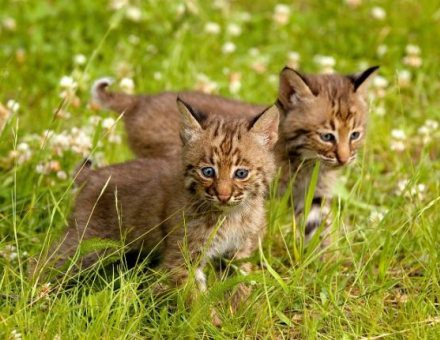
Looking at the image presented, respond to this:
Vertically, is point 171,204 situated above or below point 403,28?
below

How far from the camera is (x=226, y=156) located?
525 centimetres

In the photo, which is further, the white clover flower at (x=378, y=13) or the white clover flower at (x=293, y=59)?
the white clover flower at (x=378, y=13)

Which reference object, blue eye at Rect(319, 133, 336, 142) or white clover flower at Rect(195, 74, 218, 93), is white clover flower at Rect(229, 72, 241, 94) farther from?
blue eye at Rect(319, 133, 336, 142)

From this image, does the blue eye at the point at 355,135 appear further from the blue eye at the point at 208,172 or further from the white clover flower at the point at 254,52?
the white clover flower at the point at 254,52

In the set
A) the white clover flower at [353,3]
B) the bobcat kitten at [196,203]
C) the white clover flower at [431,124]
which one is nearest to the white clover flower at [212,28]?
the white clover flower at [353,3]

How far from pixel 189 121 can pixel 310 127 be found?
149 cm

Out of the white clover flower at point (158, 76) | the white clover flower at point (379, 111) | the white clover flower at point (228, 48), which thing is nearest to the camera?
the white clover flower at point (379, 111)

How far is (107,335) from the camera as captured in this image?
15.3ft

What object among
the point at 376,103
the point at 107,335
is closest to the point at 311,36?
the point at 376,103

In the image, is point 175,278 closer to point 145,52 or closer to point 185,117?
point 185,117

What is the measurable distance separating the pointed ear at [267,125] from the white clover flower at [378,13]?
4.64 metres

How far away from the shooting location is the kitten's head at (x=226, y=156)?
5.20m

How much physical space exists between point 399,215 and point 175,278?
7.02 feet

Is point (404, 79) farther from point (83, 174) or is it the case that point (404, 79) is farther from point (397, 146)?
point (83, 174)
